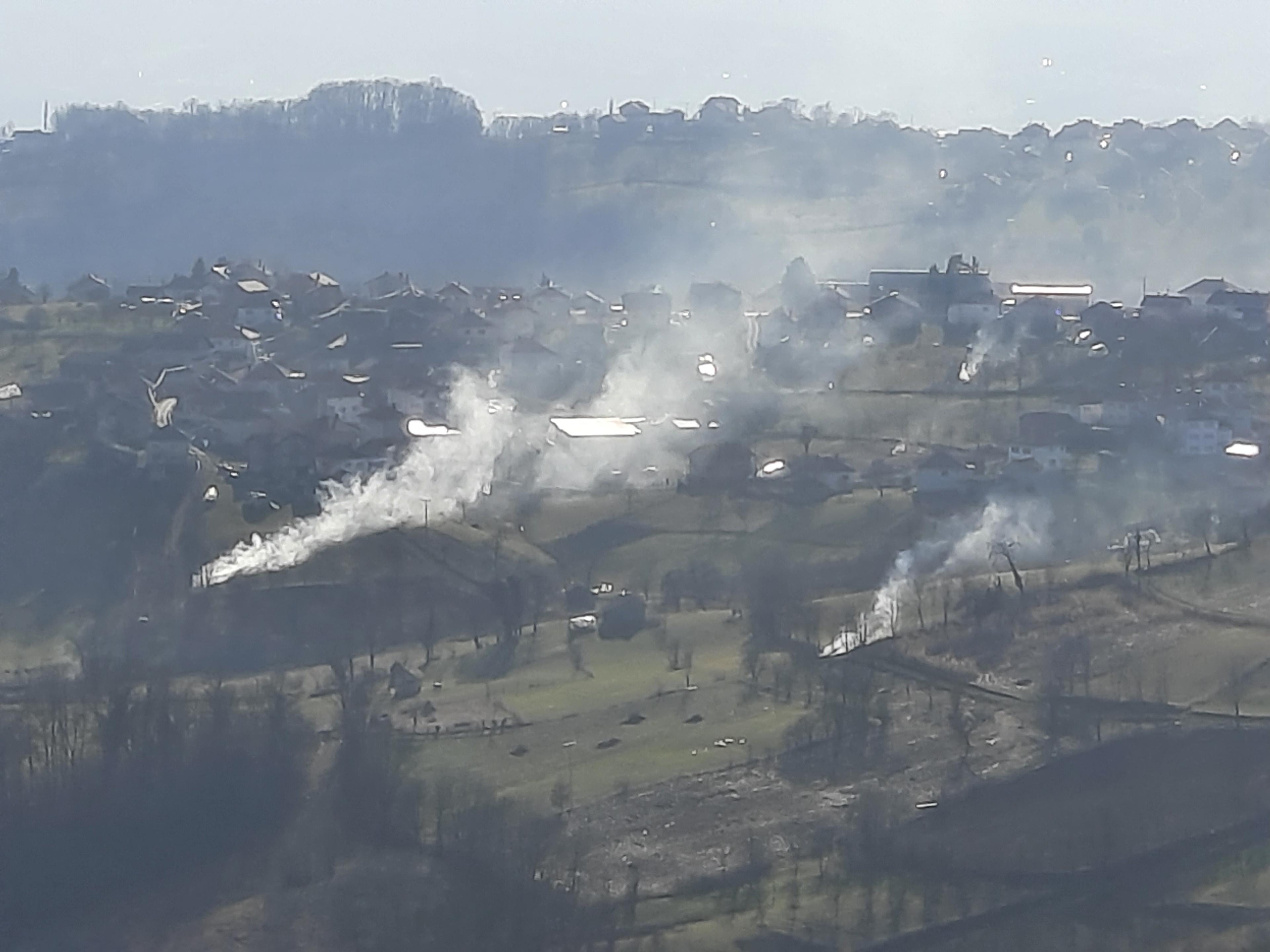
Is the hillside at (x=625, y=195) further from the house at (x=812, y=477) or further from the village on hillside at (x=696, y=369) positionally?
the house at (x=812, y=477)

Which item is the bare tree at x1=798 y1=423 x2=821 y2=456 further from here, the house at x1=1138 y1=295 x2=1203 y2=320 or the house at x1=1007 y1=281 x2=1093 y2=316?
the house at x1=1007 y1=281 x2=1093 y2=316

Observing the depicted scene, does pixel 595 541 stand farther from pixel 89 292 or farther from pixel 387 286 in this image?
pixel 387 286

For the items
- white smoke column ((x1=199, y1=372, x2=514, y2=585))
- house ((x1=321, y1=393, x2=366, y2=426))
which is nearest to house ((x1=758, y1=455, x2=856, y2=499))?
white smoke column ((x1=199, y1=372, x2=514, y2=585))

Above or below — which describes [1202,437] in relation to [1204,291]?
below

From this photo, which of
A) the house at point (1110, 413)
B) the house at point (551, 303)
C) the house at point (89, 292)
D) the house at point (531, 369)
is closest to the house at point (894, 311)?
the house at point (551, 303)

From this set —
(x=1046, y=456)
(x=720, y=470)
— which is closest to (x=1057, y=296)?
(x=1046, y=456)

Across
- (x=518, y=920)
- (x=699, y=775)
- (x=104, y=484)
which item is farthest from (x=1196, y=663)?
(x=104, y=484)
